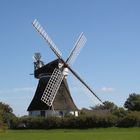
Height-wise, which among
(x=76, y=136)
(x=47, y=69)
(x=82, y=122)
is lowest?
(x=76, y=136)

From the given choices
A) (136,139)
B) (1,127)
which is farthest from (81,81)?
(136,139)

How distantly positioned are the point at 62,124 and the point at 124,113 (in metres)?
8.47

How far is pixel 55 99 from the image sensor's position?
64250 millimetres

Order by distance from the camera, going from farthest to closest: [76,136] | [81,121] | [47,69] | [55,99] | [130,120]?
[55,99] < [47,69] < [81,121] < [130,120] < [76,136]

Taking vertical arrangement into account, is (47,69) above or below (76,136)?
above

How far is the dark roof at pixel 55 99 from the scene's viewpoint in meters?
63.7

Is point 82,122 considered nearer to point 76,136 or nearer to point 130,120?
point 130,120

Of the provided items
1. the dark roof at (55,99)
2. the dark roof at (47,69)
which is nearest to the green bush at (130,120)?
the dark roof at (55,99)

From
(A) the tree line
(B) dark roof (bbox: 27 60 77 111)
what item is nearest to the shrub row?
(A) the tree line

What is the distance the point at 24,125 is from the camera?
216 ft

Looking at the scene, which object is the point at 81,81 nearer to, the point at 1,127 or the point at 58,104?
the point at 58,104

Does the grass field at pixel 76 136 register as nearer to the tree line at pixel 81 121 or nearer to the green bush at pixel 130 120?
the green bush at pixel 130 120

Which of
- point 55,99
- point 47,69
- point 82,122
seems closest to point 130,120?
point 82,122

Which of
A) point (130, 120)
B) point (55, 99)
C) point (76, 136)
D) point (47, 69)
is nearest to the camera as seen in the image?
point (76, 136)
